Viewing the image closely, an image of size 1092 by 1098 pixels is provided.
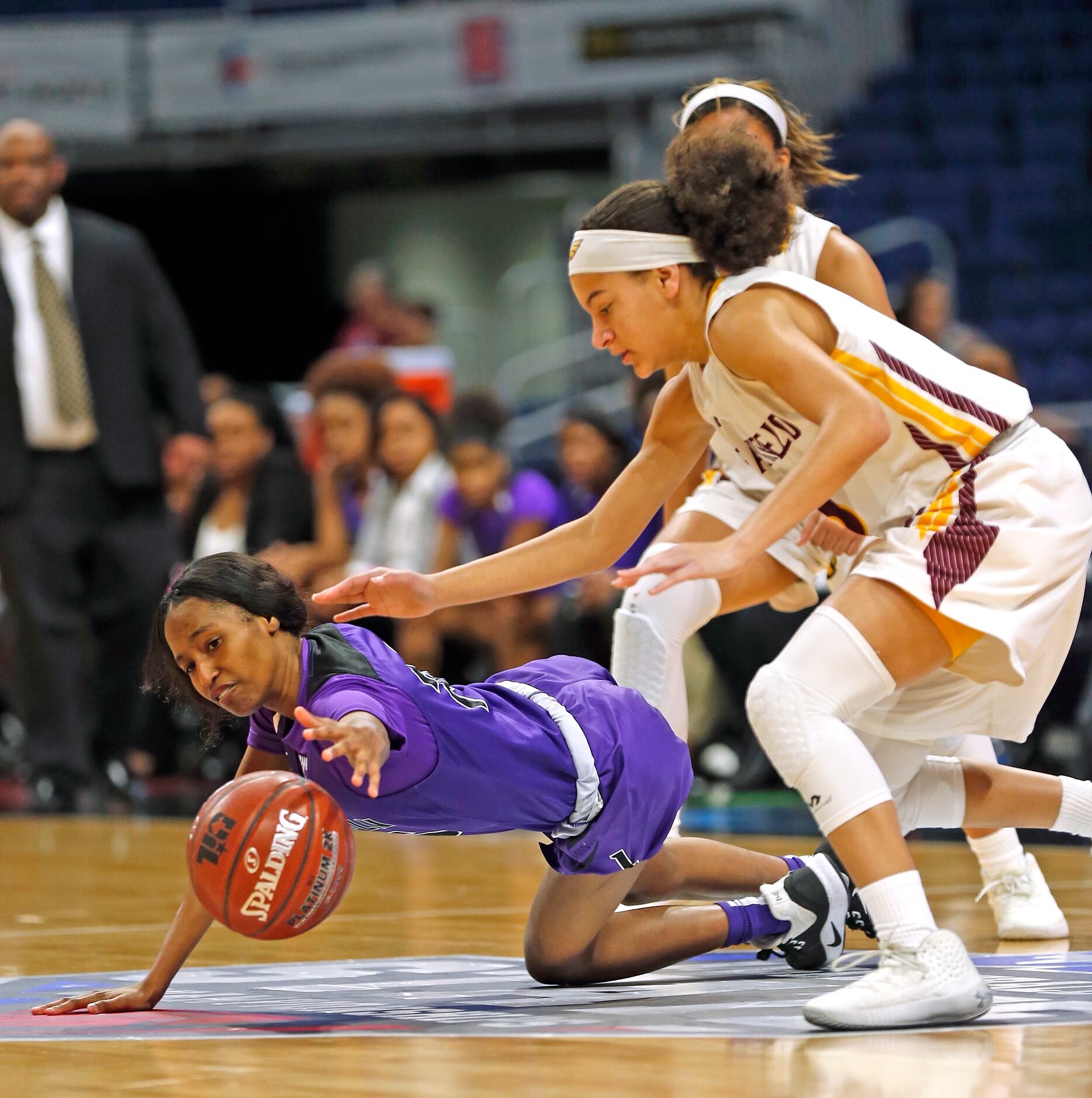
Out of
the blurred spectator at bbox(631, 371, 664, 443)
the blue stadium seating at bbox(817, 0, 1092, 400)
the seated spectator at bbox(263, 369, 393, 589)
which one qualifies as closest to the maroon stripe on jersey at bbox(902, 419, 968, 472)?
the blurred spectator at bbox(631, 371, 664, 443)

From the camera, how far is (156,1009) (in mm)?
2803

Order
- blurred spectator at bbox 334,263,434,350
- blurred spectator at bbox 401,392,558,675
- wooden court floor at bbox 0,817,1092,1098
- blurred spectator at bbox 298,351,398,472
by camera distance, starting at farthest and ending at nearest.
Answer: blurred spectator at bbox 334,263,434,350 < blurred spectator at bbox 298,351,398,472 < blurred spectator at bbox 401,392,558,675 < wooden court floor at bbox 0,817,1092,1098

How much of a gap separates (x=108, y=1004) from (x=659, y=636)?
143 centimetres

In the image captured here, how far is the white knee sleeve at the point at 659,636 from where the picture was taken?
150 inches

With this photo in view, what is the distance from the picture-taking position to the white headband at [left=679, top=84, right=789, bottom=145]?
12.8 feet

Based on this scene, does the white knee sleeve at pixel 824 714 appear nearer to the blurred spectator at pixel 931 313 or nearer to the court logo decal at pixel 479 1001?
the court logo decal at pixel 479 1001

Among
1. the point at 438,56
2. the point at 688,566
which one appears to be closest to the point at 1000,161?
the point at 438,56

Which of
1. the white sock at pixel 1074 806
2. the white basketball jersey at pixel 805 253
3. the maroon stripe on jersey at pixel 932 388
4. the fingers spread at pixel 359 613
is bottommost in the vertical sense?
the white sock at pixel 1074 806

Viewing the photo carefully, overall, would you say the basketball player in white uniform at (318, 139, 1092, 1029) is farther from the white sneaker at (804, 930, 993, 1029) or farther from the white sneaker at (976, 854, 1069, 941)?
the white sneaker at (976, 854, 1069, 941)

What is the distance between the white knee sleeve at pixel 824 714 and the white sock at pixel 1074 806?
759 mm

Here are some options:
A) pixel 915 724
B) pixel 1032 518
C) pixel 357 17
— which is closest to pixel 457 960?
pixel 915 724

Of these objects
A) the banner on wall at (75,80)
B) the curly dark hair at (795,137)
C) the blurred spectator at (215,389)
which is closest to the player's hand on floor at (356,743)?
the curly dark hair at (795,137)

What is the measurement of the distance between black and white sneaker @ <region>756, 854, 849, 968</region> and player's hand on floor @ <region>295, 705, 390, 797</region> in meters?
0.93

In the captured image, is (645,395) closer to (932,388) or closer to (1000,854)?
Result: (1000,854)
